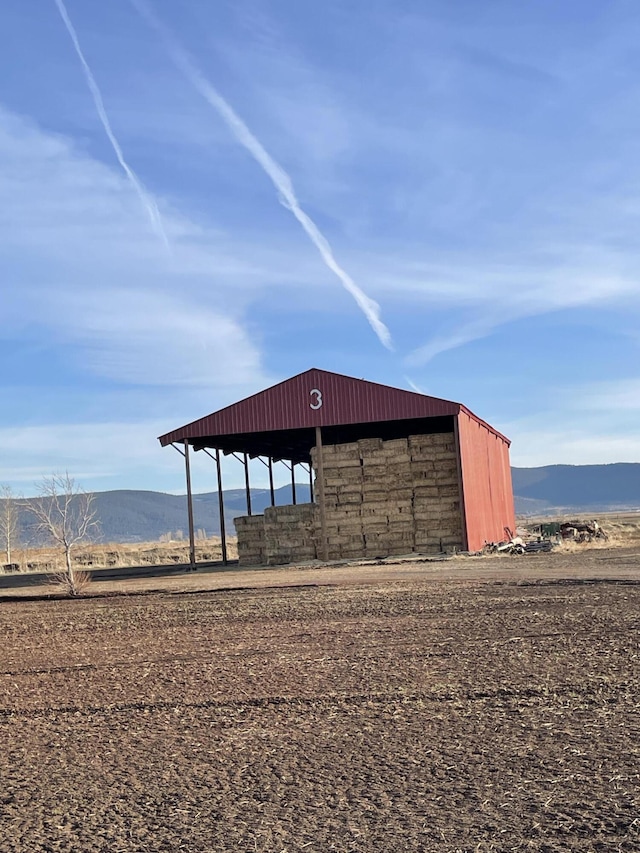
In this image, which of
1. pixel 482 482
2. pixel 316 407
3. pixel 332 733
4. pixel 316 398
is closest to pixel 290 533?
pixel 316 407

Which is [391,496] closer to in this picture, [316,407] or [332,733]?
[316,407]

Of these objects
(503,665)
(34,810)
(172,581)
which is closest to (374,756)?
(34,810)

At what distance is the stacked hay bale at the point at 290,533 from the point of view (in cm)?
3158

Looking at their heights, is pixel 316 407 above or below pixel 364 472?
above

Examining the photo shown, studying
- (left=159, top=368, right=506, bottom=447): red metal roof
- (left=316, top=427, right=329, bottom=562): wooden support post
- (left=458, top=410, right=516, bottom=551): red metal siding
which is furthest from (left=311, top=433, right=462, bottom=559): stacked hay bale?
(left=159, top=368, right=506, bottom=447): red metal roof

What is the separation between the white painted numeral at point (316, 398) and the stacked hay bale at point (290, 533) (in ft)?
11.1

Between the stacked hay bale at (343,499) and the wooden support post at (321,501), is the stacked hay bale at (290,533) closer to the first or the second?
the wooden support post at (321,501)

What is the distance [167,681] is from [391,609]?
21.1 ft

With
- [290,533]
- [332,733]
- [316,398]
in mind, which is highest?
[316,398]

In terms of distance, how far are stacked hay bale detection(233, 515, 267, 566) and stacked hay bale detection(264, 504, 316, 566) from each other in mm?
730

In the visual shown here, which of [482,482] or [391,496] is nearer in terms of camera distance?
[391,496]

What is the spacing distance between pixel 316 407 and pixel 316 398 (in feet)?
0.99

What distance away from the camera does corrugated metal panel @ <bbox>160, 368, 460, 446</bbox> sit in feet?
98.5

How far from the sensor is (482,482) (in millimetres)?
34750
